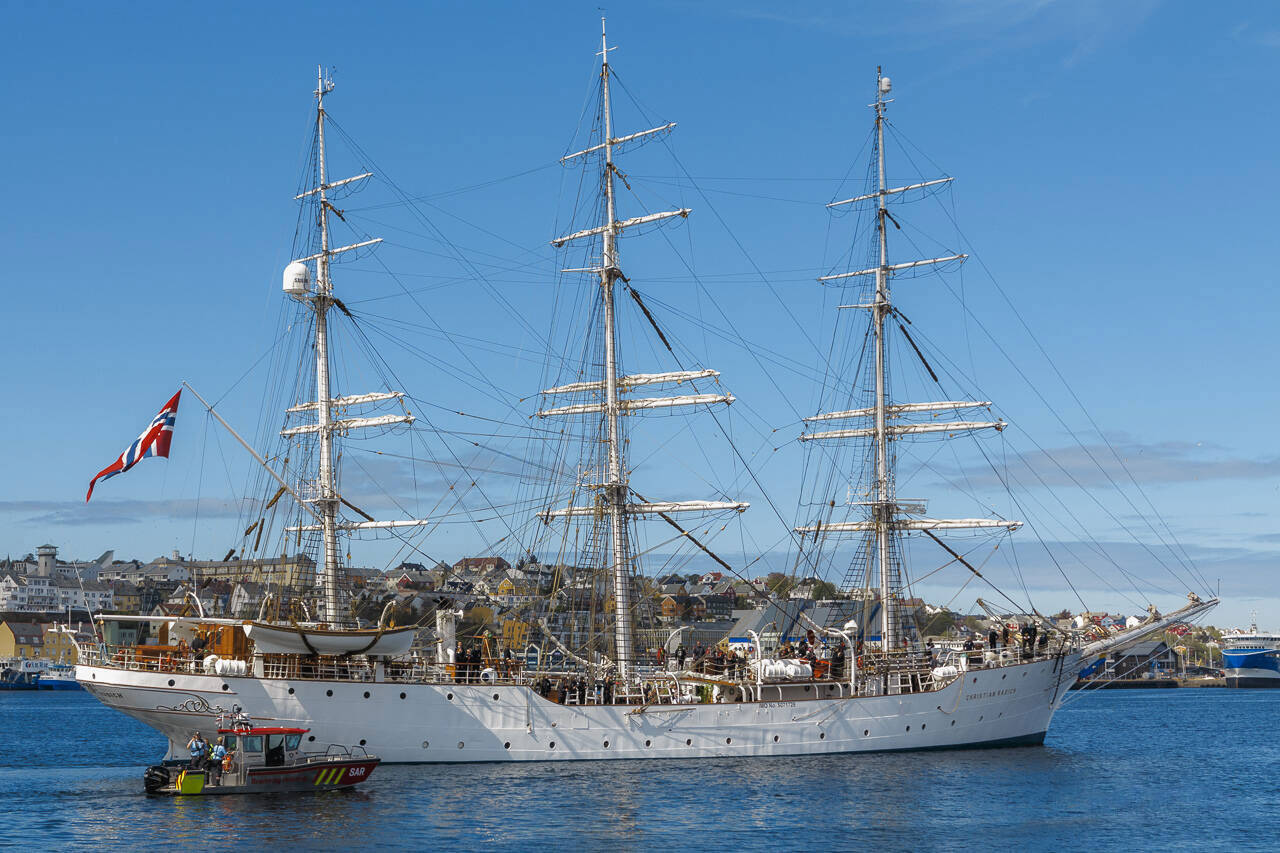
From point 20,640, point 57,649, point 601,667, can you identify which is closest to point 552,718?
point 601,667

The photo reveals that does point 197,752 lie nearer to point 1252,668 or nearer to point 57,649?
point 57,649

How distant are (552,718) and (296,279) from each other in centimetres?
1967

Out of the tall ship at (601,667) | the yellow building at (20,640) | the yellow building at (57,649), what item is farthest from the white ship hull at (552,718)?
the yellow building at (20,640)

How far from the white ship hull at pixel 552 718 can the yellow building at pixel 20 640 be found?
15134cm

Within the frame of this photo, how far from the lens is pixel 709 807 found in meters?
39.3

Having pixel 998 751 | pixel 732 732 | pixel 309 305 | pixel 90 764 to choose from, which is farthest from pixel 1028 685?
pixel 90 764

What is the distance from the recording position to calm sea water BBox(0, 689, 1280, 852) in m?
34.2

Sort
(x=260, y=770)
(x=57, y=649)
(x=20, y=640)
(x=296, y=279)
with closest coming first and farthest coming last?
(x=260, y=770) < (x=296, y=279) < (x=57, y=649) < (x=20, y=640)

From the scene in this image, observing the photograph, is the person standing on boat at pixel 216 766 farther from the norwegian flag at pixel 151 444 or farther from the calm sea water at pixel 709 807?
the norwegian flag at pixel 151 444

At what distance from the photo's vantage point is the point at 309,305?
53.4 m

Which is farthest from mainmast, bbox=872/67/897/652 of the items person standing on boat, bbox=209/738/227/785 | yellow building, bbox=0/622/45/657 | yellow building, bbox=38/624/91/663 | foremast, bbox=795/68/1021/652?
yellow building, bbox=0/622/45/657

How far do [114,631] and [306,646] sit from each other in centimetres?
14717

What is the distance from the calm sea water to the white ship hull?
90 centimetres

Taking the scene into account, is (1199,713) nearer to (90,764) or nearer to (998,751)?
(998,751)
